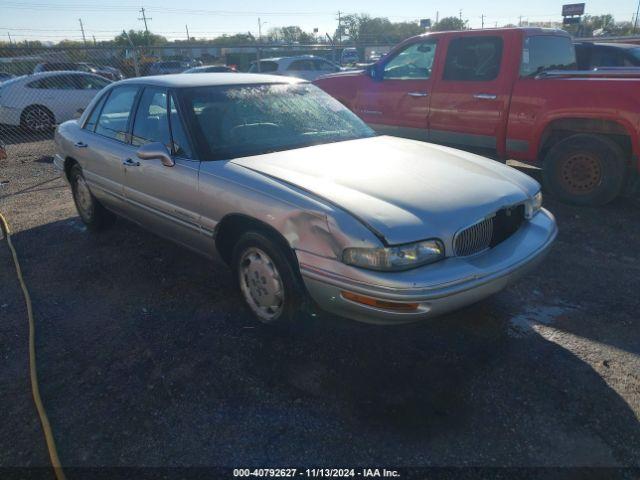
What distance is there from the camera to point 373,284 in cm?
248

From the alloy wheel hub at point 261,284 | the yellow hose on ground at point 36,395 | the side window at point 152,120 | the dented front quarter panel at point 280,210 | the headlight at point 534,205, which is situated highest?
the side window at point 152,120

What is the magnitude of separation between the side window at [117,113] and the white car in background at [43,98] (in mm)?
7430

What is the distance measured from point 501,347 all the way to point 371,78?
5.29m

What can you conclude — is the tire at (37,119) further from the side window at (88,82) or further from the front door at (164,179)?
the front door at (164,179)

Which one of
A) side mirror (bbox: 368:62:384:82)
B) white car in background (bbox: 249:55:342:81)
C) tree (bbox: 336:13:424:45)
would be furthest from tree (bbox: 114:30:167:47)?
side mirror (bbox: 368:62:384:82)

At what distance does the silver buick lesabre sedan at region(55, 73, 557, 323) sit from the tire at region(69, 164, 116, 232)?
1.48 feet

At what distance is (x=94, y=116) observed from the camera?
4.70 metres

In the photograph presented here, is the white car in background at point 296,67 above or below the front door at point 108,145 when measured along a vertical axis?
above

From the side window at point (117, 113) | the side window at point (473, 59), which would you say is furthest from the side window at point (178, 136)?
the side window at point (473, 59)

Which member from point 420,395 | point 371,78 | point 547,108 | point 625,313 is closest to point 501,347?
point 420,395

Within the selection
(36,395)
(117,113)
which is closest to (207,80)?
(117,113)

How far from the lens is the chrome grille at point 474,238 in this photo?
2695mm

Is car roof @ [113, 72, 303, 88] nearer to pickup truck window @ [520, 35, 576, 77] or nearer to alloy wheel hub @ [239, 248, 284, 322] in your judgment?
alloy wheel hub @ [239, 248, 284, 322]

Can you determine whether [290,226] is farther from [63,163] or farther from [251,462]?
[63,163]
